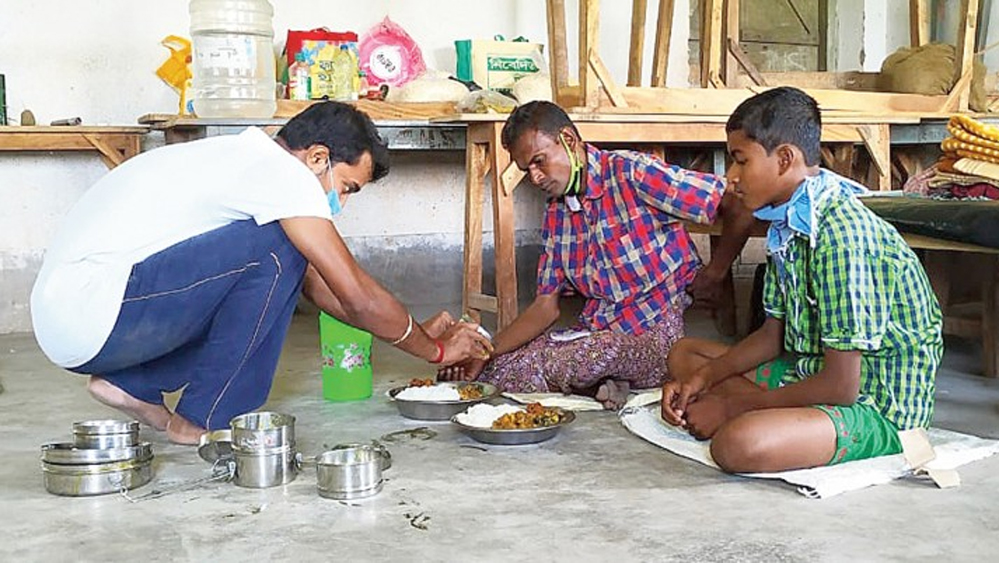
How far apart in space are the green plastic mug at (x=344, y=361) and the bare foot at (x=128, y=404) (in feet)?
1.92

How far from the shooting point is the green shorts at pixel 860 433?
101 inches

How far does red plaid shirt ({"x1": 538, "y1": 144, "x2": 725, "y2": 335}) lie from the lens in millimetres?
3375

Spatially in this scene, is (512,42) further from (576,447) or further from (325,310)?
(576,447)

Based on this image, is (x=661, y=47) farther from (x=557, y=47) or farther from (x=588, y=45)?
(x=588, y=45)

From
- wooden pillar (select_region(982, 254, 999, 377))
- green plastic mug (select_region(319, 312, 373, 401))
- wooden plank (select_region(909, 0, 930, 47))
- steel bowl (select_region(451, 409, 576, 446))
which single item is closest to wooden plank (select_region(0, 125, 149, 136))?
green plastic mug (select_region(319, 312, 373, 401))

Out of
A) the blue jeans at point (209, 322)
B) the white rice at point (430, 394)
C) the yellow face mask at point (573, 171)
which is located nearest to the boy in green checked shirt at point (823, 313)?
the yellow face mask at point (573, 171)

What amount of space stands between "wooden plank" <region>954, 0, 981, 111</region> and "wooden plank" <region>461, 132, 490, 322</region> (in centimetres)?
234

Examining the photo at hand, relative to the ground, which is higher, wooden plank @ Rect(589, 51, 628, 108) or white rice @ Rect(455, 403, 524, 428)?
wooden plank @ Rect(589, 51, 628, 108)

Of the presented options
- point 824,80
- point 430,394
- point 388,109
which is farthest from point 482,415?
point 824,80

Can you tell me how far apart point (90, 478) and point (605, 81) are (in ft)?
8.87

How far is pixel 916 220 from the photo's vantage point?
11.1 feet

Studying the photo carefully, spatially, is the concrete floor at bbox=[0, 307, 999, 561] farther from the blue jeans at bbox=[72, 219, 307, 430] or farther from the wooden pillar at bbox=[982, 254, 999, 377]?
the wooden pillar at bbox=[982, 254, 999, 377]

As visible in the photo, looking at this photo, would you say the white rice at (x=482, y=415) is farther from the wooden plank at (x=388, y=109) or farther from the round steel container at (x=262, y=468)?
the wooden plank at (x=388, y=109)

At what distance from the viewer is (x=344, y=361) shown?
140 inches
